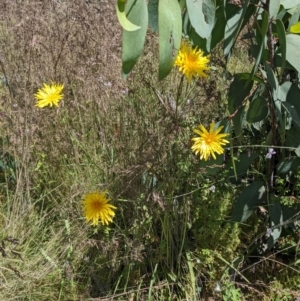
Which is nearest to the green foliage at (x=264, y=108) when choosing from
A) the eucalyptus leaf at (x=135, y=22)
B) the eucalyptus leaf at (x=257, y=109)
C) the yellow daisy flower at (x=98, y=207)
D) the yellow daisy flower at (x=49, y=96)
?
the eucalyptus leaf at (x=257, y=109)

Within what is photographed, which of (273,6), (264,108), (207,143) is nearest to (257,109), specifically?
(264,108)

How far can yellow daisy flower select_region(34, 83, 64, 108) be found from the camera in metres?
1.92

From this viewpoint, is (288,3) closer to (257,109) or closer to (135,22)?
(257,109)

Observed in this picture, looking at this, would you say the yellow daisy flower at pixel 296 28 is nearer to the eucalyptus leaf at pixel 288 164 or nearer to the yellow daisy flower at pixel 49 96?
the eucalyptus leaf at pixel 288 164

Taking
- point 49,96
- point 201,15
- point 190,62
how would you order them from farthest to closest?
point 49,96
point 190,62
point 201,15

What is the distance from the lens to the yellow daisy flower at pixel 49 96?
192 centimetres

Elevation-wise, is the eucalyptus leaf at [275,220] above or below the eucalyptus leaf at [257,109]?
below

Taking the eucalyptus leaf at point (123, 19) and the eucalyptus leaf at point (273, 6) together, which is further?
the eucalyptus leaf at point (273, 6)

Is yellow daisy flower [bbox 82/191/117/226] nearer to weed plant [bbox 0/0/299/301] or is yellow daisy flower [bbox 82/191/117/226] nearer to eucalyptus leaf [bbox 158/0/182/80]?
weed plant [bbox 0/0/299/301]

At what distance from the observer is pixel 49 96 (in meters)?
1.95

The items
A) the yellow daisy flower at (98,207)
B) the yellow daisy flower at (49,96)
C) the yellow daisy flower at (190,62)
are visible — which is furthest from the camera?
the yellow daisy flower at (49,96)

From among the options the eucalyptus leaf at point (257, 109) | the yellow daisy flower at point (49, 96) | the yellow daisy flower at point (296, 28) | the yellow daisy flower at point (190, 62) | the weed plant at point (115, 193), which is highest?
the yellow daisy flower at point (296, 28)

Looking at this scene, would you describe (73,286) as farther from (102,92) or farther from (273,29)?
(273,29)

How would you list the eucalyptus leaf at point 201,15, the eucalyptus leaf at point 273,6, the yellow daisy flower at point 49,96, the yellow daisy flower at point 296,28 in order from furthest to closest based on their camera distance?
the yellow daisy flower at point 49,96
the yellow daisy flower at point 296,28
the eucalyptus leaf at point 273,6
the eucalyptus leaf at point 201,15
